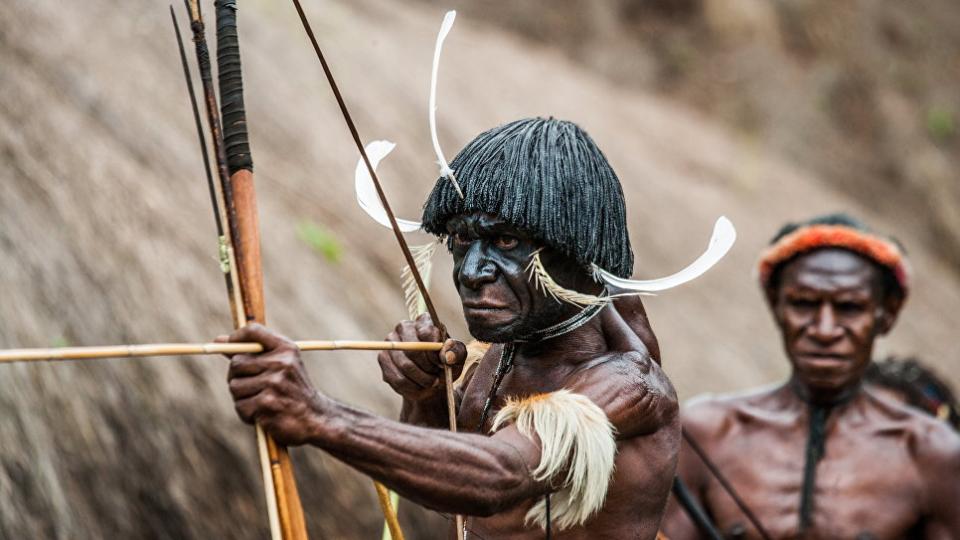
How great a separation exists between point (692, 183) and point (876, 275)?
757 centimetres

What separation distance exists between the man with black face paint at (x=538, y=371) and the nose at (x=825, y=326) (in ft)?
6.66

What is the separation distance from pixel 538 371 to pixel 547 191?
1.48 feet

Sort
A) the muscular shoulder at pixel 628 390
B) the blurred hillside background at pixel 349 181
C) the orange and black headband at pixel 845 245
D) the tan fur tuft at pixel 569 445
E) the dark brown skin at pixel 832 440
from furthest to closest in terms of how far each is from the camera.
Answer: the blurred hillside background at pixel 349 181 < the orange and black headband at pixel 845 245 < the dark brown skin at pixel 832 440 < the muscular shoulder at pixel 628 390 < the tan fur tuft at pixel 569 445

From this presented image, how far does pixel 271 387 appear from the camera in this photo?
7.25 feet

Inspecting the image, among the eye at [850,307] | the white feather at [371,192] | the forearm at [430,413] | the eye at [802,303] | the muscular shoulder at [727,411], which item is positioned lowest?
the muscular shoulder at [727,411]

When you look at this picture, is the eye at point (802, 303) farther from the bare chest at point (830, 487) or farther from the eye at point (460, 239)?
the eye at point (460, 239)

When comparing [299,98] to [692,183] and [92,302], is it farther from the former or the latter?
[692,183]

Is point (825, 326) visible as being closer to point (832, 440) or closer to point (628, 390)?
point (832, 440)

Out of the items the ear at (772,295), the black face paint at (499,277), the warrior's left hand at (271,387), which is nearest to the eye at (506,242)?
the black face paint at (499,277)

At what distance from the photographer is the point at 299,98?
8406 millimetres

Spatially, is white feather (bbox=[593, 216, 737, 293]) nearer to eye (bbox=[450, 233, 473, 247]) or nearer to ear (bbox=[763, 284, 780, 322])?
eye (bbox=[450, 233, 473, 247])

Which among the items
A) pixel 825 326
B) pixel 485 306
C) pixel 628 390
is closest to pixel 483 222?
pixel 485 306

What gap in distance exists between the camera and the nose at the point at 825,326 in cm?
485

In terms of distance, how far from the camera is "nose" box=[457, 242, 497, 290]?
8.75 ft
